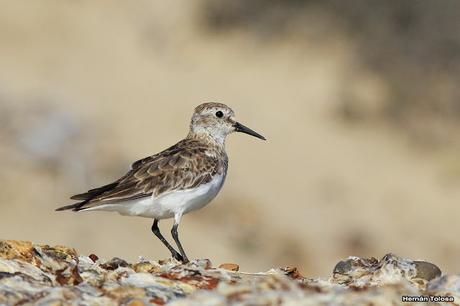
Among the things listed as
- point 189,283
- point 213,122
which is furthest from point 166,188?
point 189,283

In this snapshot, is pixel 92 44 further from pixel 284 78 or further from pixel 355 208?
pixel 355 208

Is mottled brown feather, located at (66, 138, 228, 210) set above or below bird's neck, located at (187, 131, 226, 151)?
below

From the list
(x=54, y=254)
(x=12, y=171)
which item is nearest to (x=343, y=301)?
(x=54, y=254)

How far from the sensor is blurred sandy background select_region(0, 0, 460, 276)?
1007 inches

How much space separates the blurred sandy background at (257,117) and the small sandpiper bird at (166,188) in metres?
7.53

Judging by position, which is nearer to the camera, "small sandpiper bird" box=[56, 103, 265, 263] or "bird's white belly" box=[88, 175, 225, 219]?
"small sandpiper bird" box=[56, 103, 265, 263]

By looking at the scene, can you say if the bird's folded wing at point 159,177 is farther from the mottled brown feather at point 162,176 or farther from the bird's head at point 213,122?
the bird's head at point 213,122

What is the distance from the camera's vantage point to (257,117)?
31.8m

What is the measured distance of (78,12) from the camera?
115 ft

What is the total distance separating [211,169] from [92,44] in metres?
20.3

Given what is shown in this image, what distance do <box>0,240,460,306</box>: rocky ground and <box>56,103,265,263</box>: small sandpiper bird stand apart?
1512mm

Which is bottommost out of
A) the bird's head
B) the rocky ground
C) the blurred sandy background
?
the rocky ground

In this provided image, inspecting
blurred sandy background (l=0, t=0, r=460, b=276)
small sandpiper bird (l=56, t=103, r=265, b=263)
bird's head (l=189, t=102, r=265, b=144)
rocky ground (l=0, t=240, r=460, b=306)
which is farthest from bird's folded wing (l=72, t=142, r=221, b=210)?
blurred sandy background (l=0, t=0, r=460, b=276)

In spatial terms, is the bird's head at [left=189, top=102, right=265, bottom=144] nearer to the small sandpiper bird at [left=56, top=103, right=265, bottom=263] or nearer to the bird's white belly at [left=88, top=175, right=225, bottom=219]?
the small sandpiper bird at [left=56, top=103, right=265, bottom=263]
